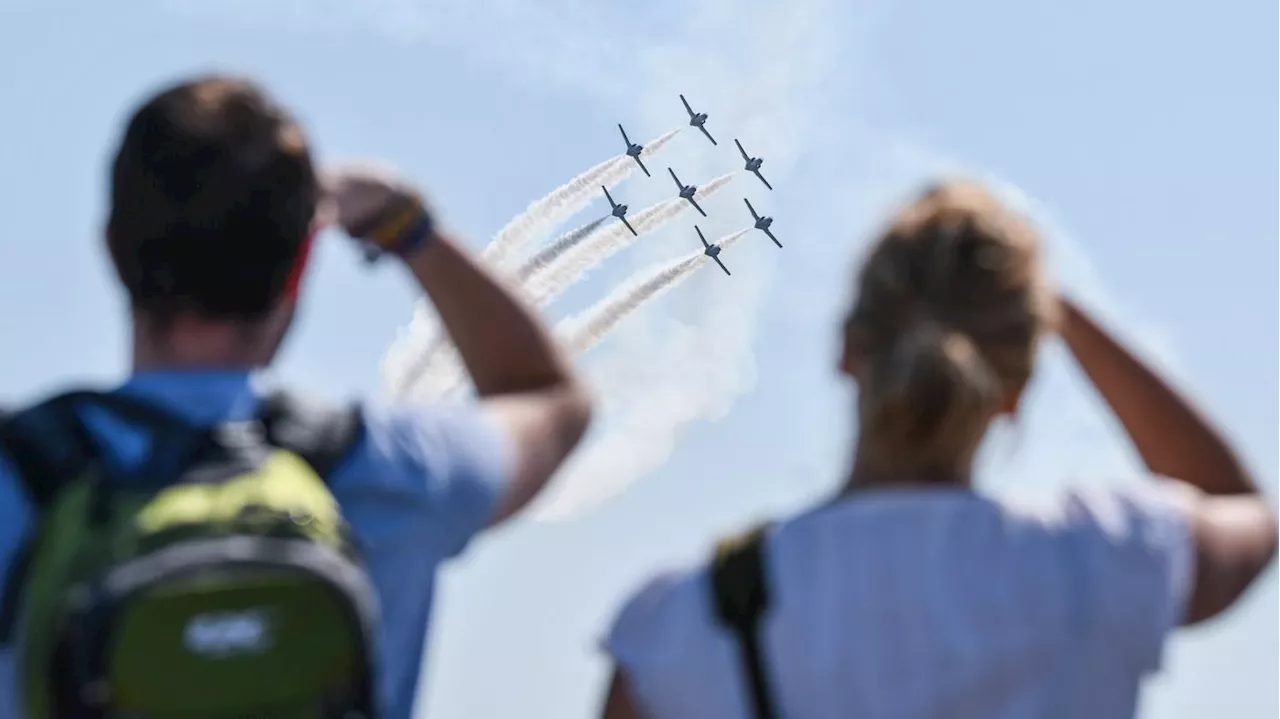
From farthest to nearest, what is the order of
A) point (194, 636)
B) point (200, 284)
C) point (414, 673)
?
1. point (414, 673)
2. point (200, 284)
3. point (194, 636)

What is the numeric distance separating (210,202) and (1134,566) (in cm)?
370

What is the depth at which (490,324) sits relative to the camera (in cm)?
693

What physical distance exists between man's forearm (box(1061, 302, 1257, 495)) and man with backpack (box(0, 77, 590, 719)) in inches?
86.7

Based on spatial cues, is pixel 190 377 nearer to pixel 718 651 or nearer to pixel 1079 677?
pixel 718 651

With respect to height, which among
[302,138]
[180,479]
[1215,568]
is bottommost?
[1215,568]

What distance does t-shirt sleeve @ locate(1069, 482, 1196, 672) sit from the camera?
6.12 m

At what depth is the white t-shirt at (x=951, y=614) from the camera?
239 inches

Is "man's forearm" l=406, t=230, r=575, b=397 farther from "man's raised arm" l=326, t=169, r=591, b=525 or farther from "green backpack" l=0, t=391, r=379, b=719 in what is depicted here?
"green backpack" l=0, t=391, r=379, b=719

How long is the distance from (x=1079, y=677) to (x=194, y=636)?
127 inches

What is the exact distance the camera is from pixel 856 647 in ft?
20.0


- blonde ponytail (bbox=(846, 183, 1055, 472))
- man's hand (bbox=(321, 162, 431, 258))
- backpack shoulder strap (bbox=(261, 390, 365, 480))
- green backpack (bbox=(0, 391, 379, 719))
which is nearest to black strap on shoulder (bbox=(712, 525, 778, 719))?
blonde ponytail (bbox=(846, 183, 1055, 472))

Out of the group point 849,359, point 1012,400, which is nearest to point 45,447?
point 849,359

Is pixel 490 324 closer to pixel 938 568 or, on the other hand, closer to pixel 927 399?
pixel 927 399

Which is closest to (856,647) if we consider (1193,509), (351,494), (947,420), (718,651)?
(718,651)
